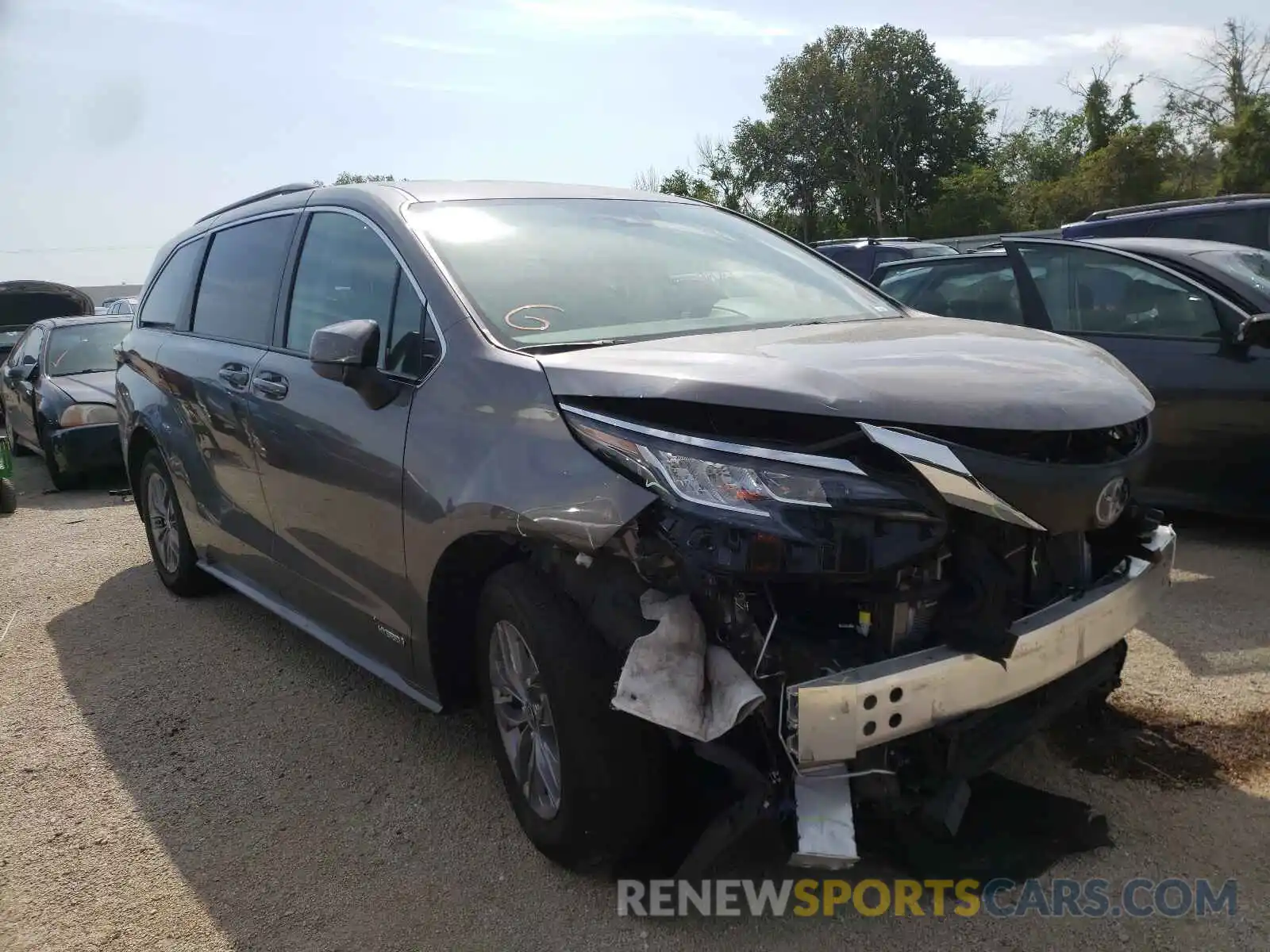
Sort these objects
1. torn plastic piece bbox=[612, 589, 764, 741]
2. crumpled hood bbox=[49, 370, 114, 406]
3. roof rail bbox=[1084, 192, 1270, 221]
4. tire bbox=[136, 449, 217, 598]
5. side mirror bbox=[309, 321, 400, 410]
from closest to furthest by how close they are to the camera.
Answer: torn plastic piece bbox=[612, 589, 764, 741] → side mirror bbox=[309, 321, 400, 410] → tire bbox=[136, 449, 217, 598] → roof rail bbox=[1084, 192, 1270, 221] → crumpled hood bbox=[49, 370, 114, 406]

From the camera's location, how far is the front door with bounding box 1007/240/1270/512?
5.04 metres

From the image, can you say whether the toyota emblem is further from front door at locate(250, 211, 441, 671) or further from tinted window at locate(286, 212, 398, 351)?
tinted window at locate(286, 212, 398, 351)

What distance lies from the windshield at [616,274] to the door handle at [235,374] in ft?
3.80

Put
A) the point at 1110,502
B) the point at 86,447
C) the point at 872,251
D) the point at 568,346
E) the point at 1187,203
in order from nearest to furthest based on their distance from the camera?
the point at 1110,502
the point at 568,346
the point at 1187,203
the point at 86,447
the point at 872,251

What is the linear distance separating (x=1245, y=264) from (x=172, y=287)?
5726 millimetres

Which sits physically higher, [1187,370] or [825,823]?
[1187,370]

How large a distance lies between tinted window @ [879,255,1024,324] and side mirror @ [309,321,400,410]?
3932 millimetres

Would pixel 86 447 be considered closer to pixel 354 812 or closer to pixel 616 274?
pixel 354 812

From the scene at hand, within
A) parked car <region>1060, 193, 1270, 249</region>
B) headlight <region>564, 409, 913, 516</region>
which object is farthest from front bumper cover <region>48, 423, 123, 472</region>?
parked car <region>1060, 193, 1270, 249</region>

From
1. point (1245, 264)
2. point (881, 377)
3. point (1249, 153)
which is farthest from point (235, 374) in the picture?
point (1249, 153)

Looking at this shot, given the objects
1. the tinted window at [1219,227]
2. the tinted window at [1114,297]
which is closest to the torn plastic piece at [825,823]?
the tinted window at [1114,297]

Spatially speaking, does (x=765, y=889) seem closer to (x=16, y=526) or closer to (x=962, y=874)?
(x=962, y=874)

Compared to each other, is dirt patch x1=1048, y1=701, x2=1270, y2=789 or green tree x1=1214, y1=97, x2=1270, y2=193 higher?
green tree x1=1214, y1=97, x2=1270, y2=193

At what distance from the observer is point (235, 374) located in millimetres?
4152
